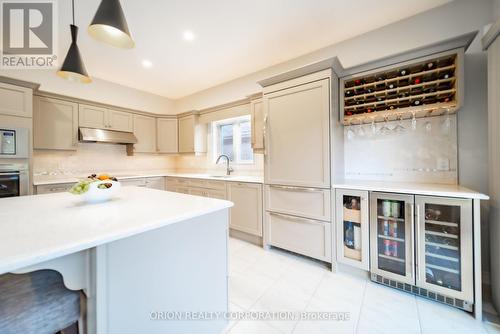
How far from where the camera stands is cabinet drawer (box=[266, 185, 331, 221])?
2.12 m

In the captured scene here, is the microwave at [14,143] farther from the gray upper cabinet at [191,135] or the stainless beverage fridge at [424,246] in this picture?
the stainless beverage fridge at [424,246]

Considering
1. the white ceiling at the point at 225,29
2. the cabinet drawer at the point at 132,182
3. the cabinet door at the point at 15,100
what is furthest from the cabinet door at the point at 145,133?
the cabinet door at the point at 15,100

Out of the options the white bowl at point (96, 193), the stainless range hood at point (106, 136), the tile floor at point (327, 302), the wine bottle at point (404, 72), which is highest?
the wine bottle at point (404, 72)

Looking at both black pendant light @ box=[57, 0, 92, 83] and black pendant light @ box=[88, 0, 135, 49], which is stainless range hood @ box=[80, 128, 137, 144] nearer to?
black pendant light @ box=[57, 0, 92, 83]

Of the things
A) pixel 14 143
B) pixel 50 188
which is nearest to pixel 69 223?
pixel 14 143

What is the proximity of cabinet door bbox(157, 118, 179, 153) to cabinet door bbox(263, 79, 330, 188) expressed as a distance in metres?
2.61

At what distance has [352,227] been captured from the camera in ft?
6.69

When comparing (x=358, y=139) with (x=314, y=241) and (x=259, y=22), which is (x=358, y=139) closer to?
(x=314, y=241)

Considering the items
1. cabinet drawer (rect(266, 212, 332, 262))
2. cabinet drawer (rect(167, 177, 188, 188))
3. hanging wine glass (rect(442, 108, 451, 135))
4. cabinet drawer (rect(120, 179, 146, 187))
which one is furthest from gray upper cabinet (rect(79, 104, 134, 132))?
hanging wine glass (rect(442, 108, 451, 135))

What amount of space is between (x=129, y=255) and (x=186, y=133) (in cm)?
355

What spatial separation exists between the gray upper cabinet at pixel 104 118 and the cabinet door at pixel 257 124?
2.55 meters

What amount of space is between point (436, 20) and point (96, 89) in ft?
16.4

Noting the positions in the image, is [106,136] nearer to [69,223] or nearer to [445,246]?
[69,223]

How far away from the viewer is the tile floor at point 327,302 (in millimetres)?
1393
